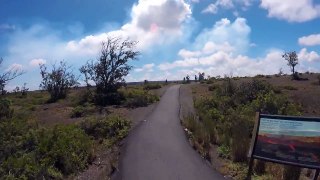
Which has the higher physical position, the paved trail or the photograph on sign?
the photograph on sign

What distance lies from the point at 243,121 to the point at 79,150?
26.8 feet

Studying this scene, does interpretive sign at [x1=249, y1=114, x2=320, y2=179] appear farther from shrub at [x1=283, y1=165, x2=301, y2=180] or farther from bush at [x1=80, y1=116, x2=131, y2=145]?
bush at [x1=80, y1=116, x2=131, y2=145]

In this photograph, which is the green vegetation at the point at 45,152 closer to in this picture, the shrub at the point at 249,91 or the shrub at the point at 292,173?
the shrub at the point at 292,173

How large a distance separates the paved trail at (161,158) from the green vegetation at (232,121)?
0.73 meters

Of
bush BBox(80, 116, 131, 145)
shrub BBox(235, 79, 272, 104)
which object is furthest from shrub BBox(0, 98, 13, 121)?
shrub BBox(235, 79, 272, 104)

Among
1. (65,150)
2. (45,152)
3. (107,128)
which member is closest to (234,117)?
(107,128)

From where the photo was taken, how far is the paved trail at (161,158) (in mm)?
11810

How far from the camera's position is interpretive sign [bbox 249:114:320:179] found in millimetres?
10000

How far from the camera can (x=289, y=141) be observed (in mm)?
10391

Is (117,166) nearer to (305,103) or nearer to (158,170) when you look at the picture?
(158,170)

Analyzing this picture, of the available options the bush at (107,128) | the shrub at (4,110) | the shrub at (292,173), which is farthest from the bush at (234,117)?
the shrub at (4,110)

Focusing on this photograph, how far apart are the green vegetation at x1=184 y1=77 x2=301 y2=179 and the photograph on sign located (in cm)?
242

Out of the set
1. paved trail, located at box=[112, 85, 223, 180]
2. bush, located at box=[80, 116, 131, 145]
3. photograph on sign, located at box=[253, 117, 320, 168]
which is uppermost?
photograph on sign, located at box=[253, 117, 320, 168]

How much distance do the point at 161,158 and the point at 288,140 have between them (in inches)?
189
